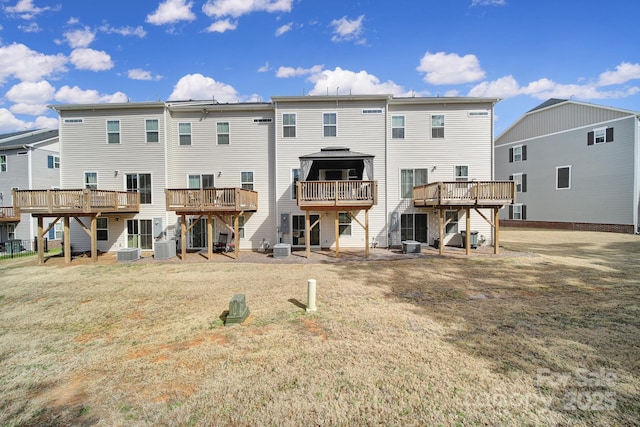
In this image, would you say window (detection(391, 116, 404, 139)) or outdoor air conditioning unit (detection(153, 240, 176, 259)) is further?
window (detection(391, 116, 404, 139))

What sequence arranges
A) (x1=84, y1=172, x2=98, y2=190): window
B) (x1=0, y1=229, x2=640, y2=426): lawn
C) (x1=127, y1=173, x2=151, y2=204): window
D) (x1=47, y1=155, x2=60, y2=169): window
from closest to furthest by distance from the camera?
(x1=0, y1=229, x2=640, y2=426): lawn, (x1=127, y1=173, x2=151, y2=204): window, (x1=84, y1=172, x2=98, y2=190): window, (x1=47, y1=155, x2=60, y2=169): window

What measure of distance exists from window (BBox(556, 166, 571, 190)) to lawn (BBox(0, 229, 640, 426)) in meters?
18.2

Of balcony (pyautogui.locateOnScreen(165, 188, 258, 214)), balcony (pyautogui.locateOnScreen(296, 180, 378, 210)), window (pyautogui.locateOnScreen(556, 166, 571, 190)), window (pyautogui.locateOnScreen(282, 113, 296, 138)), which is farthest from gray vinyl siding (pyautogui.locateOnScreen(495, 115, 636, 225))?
balcony (pyautogui.locateOnScreen(165, 188, 258, 214))

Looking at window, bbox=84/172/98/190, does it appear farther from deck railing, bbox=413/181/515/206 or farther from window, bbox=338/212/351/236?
deck railing, bbox=413/181/515/206

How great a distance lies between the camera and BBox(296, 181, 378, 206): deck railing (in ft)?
44.4

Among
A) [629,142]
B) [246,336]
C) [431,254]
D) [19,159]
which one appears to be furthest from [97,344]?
[629,142]

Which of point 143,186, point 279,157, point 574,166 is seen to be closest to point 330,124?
point 279,157

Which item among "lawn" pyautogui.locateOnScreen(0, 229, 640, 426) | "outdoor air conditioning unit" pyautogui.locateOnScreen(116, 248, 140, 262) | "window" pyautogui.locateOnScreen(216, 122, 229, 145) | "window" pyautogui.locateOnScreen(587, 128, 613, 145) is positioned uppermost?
"window" pyautogui.locateOnScreen(587, 128, 613, 145)

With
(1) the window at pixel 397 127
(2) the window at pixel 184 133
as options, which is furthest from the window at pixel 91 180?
(1) the window at pixel 397 127

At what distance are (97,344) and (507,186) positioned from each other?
52.5 ft

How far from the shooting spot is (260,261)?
13344 mm

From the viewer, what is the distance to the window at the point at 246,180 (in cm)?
1648

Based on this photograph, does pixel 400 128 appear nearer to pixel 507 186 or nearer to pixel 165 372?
pixel 507 186

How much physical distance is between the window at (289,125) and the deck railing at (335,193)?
13.3 feet
